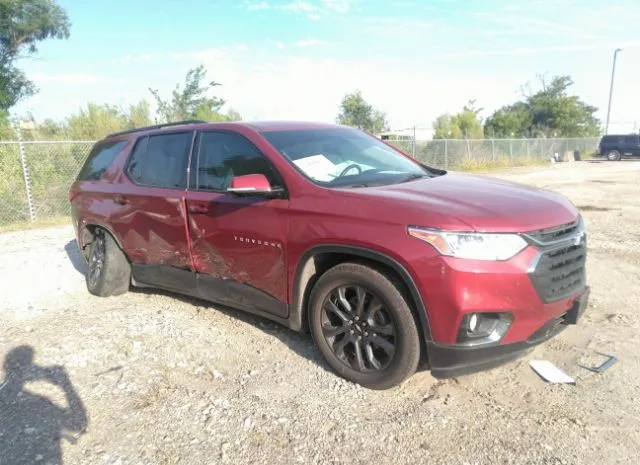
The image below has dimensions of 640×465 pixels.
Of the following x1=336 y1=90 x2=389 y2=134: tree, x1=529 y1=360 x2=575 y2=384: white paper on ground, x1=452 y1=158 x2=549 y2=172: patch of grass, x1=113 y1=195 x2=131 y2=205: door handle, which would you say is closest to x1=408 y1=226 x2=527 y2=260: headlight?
x1=529 y1=360 x2=575 y2=384: white paper on ground

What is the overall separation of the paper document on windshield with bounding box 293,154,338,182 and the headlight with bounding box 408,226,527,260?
42.4 inches

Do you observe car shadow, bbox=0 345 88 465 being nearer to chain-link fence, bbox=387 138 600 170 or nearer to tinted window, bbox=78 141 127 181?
tinted window, bbox=78 141 127 181

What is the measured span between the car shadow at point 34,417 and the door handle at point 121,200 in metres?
1.65

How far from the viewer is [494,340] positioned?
2844 mm

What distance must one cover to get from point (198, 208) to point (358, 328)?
5.49 ft

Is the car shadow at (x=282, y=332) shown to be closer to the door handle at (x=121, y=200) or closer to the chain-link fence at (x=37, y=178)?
the door handle at (x=121, y=200)

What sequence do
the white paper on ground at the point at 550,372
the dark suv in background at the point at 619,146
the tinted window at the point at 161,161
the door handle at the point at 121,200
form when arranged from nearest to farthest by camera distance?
the white paper on ground at the point at 550,372, the tinted window at the point at 161,161, the door handle at the point at 121,200, the dark suv in background at the point at 619,146

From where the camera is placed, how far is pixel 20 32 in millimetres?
22531

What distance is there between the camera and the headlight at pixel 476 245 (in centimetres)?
274

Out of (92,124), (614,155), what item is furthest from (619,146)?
(92,124)

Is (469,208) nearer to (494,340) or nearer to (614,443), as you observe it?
(494,340)

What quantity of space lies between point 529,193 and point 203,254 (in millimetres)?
2491

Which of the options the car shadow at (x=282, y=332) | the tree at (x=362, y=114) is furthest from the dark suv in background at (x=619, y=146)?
the car shadow at (x=282, y=332)

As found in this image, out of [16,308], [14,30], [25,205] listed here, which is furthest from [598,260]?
[14,30]
